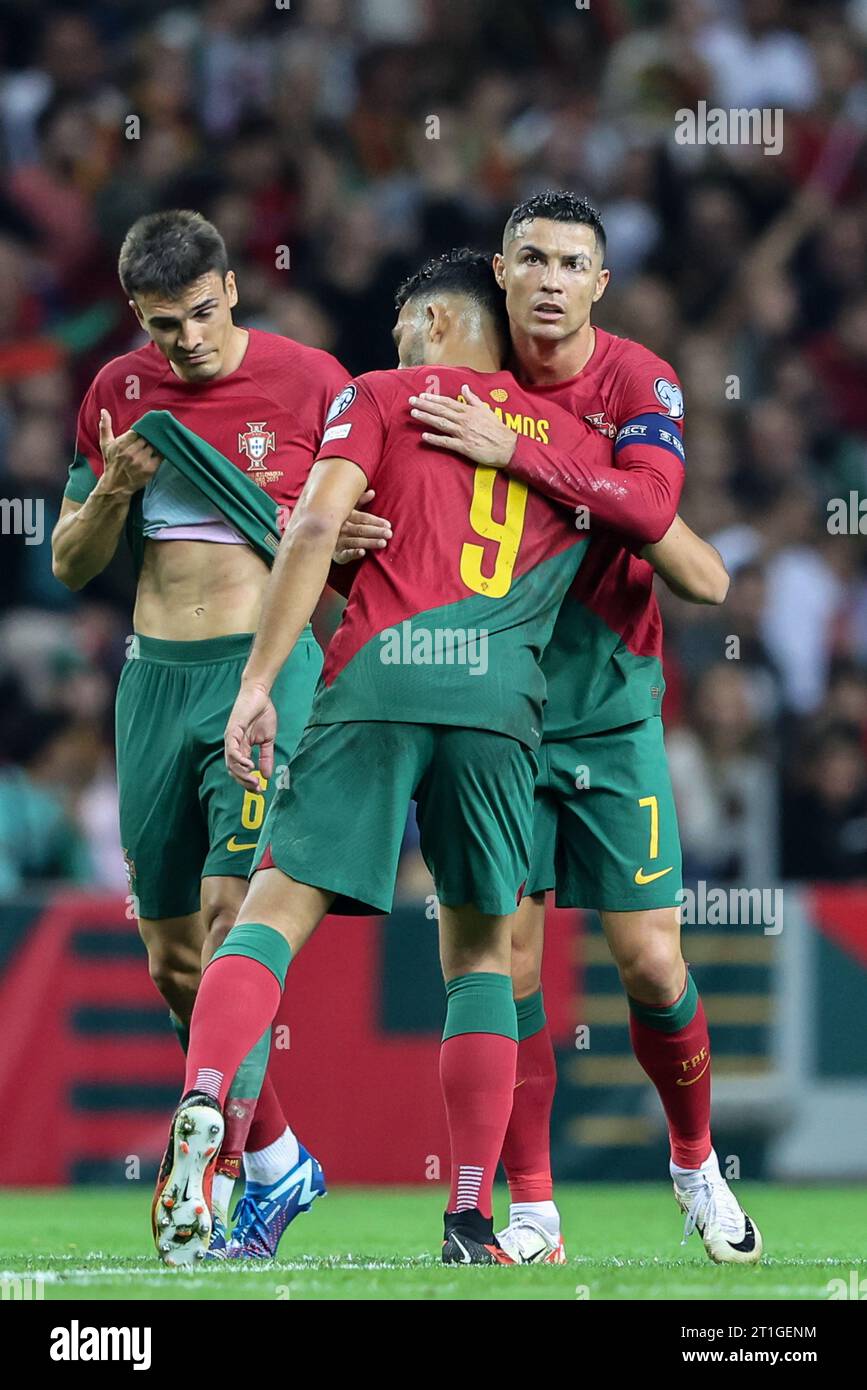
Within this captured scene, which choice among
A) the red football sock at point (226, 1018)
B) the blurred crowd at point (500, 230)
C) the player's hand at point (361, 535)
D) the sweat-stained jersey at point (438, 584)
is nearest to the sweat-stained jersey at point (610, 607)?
the sweat-stained jersey at point (438, 584)

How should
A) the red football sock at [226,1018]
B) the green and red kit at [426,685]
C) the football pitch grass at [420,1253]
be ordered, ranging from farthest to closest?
the green and red kit at [426,685]
the red football sock at [226,1018]
the football pitch grass at [420,1253]

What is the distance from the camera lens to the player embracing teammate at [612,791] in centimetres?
481

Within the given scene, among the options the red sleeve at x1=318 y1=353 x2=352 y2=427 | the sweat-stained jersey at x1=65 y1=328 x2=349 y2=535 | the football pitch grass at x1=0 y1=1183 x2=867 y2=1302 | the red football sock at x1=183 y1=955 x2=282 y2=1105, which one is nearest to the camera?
the football pitch grass at x1=0 y1=1183 x2=867 y2=1302

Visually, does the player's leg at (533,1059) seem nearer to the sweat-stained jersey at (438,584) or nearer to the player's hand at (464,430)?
the sweat-stained jersey at (438,584)

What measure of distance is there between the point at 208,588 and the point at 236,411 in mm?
463

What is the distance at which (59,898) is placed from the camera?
27.6 ft

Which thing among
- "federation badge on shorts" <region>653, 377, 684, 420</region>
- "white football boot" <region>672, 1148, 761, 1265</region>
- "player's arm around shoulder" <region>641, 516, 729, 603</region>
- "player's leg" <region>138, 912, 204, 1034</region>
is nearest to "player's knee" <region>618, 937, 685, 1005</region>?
"white football boot" <region>672, 1148, 761, 1265</region>

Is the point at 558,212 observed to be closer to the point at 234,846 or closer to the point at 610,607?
the point at 610,607

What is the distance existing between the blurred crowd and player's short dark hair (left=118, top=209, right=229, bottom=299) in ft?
13.8

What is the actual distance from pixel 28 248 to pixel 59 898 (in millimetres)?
4266

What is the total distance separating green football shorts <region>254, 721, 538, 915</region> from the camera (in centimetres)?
430

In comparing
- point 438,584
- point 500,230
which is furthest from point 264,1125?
point 500,230

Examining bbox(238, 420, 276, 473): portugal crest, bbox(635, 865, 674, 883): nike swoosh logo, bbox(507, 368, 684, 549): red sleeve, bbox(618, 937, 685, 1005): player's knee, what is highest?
bbox(238, 420, 276, 473): portugal crest

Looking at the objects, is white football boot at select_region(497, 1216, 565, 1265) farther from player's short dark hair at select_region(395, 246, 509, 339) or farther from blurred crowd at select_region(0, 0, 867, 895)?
blurred crowd at select_region(0, 0, 867, 895)
